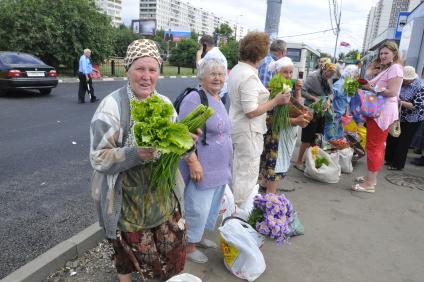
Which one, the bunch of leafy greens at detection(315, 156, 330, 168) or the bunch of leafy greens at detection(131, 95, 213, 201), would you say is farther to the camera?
the bunch of leafy greens at detection(315, 156, 330, 168)

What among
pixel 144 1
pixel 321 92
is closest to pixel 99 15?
pixel 321 92

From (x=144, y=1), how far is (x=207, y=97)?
150m

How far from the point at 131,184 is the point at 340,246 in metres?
2.46

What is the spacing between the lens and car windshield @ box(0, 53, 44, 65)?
1125 centimetres

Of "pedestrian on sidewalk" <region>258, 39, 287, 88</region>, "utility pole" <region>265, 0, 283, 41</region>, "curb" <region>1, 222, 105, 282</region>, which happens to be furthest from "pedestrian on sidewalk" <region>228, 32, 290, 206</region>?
"utility pole" <region>265, 0, 283, 41</region>

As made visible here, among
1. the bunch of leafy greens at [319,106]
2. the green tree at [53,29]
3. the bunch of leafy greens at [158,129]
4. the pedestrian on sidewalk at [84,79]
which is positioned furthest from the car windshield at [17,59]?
the bunch of leafy greens at [158,129]

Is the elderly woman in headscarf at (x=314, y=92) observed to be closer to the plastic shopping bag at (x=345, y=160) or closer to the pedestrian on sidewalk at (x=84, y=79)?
the plastic shopping bag at (x=345, y=160)

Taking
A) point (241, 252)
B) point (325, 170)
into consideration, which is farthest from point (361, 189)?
point (241, 252)

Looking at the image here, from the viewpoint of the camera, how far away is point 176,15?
476ft

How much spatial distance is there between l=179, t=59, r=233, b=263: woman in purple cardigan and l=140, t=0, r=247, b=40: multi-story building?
129m

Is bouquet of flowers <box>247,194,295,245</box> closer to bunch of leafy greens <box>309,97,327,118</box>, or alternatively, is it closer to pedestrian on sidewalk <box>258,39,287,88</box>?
pedestrian on sidewalk <box>258,39,287,88</box>

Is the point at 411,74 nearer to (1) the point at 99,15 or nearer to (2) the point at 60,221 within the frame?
(2) the point at 60,221

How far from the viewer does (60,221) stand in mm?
3553

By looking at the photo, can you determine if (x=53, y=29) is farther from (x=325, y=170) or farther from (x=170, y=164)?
(x=170, y=164)
